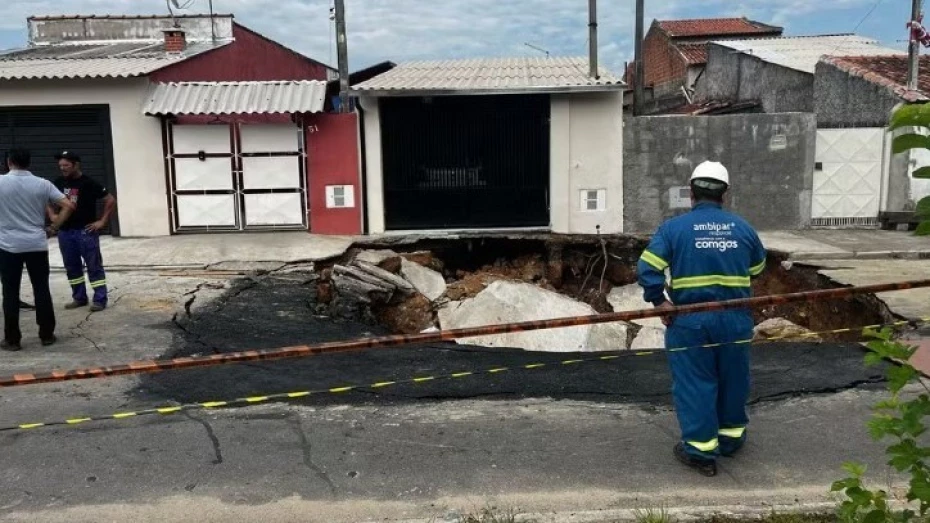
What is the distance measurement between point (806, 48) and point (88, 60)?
18.9 metres

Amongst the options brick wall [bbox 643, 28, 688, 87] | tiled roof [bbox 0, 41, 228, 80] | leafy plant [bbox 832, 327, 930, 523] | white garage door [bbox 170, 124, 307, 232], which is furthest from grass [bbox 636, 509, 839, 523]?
brick wall [bbox 643, 28, 688, 87]

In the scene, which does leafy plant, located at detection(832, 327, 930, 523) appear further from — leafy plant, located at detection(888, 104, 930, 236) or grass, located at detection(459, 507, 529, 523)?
grass, located at detection(459, 507, 529, 523)

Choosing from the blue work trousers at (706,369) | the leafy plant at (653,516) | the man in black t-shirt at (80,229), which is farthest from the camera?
the man in black t-shirt at (80,229)

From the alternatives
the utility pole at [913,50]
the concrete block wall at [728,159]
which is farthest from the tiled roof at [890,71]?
the concrete block wall at [728,159]

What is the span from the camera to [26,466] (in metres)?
4.31

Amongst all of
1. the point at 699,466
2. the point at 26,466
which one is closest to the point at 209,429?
the point at 26,466

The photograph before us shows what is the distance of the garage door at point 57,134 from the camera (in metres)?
12.7

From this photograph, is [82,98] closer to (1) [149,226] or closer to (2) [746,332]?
(1) [149,226]

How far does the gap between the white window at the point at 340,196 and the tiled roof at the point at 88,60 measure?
358 cm

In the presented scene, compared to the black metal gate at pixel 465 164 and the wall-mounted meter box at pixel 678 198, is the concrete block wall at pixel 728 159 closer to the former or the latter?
the wall-mounted meter box at pixel 678 198

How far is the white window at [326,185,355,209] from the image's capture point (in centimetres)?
1304

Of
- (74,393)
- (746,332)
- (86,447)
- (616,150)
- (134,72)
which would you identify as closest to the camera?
(746,332)

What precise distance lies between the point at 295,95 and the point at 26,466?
9.54 meters

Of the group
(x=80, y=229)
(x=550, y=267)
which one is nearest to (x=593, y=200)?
(x=550, y=267)
